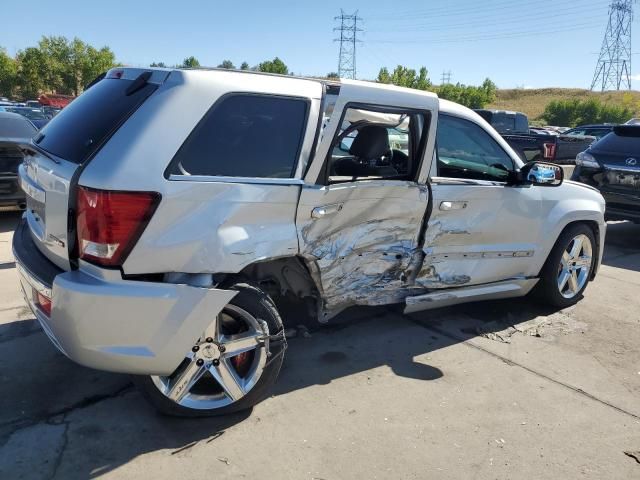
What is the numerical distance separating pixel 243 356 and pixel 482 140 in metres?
2.62

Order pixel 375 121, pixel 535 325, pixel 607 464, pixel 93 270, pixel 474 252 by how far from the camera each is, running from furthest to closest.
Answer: pixel 535 325
pixel 474 252
pixel 375 121
pixel 607 464
pixel 93 270

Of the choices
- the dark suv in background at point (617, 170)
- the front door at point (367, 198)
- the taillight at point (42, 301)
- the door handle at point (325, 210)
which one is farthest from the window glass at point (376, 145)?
the dark suv in background at point (617, 170)

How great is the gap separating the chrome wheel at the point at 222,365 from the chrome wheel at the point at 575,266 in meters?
3.20

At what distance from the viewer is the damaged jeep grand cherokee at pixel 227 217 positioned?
2641 millimetres

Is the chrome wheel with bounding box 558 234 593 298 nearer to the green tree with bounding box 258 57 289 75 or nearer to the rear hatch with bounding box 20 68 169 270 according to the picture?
the rear hatch with bounding box 20 68 169 270

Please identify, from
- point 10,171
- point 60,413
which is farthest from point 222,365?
point 10,171

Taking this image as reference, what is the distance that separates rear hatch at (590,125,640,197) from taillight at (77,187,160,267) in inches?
284

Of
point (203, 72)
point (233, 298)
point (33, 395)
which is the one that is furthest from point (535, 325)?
point (33, 395)

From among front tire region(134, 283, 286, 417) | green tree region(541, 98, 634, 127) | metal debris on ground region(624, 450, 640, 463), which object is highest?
green tree region(541, 98, 634, 127)

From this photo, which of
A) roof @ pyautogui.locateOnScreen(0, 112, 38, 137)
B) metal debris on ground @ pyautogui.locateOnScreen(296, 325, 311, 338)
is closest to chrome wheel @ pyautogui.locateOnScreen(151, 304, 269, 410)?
metal debris on ground @ pyautogui.locateOnScreen(296, 325, 311, 338)

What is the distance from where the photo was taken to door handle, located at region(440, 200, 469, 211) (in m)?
3.95

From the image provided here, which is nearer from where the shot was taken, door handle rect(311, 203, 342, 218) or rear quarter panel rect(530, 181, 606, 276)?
door handle rect(311, 203, 342, 218)

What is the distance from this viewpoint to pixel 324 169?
3262 mm

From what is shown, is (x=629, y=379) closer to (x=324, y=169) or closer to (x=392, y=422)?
(x=392, y=422)
